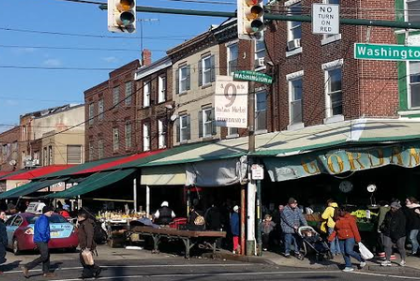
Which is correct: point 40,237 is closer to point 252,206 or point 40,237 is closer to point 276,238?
point 252,206

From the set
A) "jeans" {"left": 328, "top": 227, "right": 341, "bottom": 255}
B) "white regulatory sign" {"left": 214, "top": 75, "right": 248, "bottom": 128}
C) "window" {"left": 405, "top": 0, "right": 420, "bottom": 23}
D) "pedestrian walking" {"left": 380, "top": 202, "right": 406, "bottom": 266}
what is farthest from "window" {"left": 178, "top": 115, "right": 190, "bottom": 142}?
"pedestrian walking" {"left": 380, "top": 202, "right": 406, "bottom": 266}

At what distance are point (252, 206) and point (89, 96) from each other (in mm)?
29115

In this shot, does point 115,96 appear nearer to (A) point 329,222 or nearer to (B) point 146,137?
(B) point 146,137

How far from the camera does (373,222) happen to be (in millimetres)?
18969

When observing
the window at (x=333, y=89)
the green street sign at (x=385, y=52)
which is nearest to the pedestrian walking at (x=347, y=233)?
the green street sign at (x=385, y=52)

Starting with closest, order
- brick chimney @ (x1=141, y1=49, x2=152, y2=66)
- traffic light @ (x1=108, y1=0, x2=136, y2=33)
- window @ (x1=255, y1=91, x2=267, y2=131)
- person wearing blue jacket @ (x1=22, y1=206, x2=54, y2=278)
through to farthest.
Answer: traffic light @ (x1=108, y1=0, x2=136, y2=33) → person wearing blue jacket @ (x1=22, y1=206, x2=54, y2=278) → window @ (x1=255, y1=91, x2=267, y2=131) → brick chimney @ (x1=141, y1=49, x2=152, y2=66)

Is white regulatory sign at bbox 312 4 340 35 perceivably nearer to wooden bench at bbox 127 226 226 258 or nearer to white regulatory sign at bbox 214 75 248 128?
white regulatory sign at bbox 214 75 248 128

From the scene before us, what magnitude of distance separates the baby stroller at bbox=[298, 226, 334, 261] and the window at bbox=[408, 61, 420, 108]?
6.16 m

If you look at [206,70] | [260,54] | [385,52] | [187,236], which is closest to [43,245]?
[187,236]

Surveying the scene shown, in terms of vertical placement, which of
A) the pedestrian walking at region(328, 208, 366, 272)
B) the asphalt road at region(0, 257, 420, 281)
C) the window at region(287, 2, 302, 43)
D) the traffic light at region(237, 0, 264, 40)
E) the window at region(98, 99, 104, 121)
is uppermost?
the window at region(287, 2, 302, 43)

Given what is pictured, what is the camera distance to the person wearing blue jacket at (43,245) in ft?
48.1

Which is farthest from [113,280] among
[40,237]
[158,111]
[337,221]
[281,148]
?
[158,111]

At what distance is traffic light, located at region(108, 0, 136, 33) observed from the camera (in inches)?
456

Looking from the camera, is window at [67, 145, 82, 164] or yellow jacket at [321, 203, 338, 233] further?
window at [67, 145, 82, 164]
